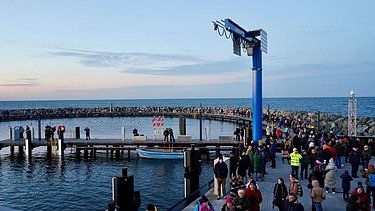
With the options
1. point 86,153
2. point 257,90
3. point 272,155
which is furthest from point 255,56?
point 86,153

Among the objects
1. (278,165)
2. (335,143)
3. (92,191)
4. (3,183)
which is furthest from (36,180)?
(335,143)

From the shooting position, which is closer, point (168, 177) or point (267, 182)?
point (267, 182)

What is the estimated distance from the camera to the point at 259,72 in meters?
25.0

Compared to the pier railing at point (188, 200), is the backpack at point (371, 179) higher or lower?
higher

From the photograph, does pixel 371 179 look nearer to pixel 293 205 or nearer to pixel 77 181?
pixel 293 205

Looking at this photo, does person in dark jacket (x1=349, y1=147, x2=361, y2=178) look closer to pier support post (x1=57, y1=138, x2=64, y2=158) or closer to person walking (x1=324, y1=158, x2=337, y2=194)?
person walking (x1=324, y1=158, x2=337, y2=194)

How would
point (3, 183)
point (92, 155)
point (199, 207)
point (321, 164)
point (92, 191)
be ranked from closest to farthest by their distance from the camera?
point (199, 207) → point (321, 164) → point (92, 191) → point (3, 183) → point (92, 155)

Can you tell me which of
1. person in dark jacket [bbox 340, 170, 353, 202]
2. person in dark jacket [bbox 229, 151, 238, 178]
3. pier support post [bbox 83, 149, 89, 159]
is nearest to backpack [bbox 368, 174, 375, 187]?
person in dark jacket [bbox 340, 170, 353, 202]

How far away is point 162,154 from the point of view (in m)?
33.7

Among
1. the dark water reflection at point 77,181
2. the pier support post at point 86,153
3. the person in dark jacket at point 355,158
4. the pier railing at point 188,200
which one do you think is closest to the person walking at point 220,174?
the pier railing at point 188,200

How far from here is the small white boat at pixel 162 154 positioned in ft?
110

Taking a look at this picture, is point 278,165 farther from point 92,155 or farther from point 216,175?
point 92,155

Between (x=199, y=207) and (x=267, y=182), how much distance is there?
7.63m

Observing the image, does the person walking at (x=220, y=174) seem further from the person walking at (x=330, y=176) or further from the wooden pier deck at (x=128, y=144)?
the wooden pier deck at (x=128, y=144)
